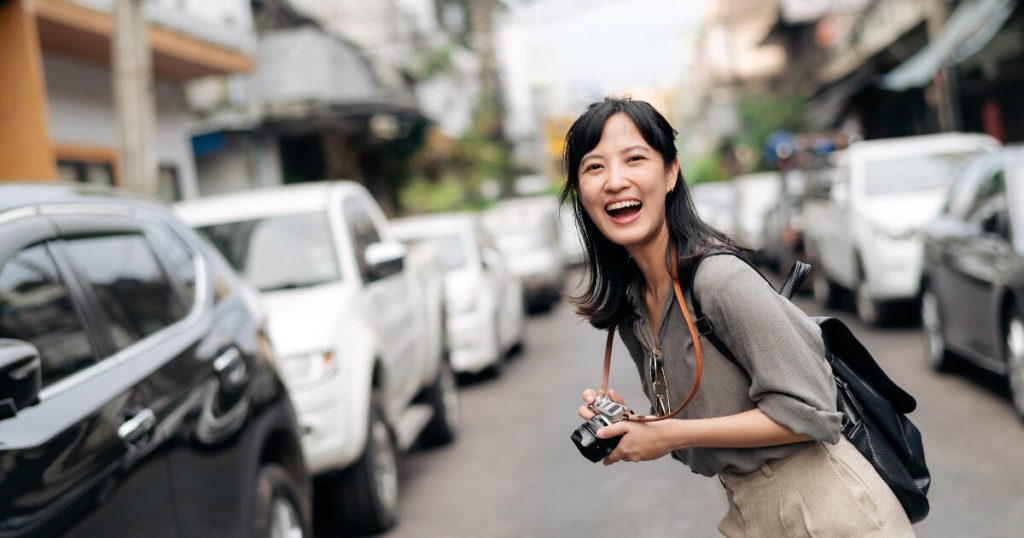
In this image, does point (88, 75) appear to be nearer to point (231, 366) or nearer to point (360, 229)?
point (360, 229)

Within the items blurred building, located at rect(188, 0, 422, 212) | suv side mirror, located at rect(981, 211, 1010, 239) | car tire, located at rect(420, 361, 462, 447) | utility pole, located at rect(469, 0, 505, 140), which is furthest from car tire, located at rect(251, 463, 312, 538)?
utility pole, located at rect(469, 0, 505, 140)

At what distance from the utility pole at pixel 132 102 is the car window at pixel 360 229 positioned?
111 inches

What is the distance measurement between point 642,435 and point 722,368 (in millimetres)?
233

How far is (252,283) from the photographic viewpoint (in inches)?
280

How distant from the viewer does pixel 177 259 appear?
15.0ft

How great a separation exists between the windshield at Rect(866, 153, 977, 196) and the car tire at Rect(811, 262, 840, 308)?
6.65ft

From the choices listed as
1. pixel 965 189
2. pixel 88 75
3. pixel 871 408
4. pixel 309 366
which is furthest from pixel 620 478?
pixel 88 75

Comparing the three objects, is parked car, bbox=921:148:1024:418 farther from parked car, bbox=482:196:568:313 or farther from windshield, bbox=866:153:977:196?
parked car, bbox=482:196:568:313

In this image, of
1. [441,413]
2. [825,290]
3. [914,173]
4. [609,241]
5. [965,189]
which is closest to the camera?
[609,241]

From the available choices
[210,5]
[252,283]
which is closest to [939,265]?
[252,283]

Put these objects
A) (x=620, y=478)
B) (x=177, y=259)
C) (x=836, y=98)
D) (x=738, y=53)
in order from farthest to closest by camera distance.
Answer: (x=738, y=53) → (x=836, y=98) → (x=620, y=478) → (x=177, y=259)

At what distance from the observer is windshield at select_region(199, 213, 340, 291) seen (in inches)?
281

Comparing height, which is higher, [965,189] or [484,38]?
[484,38]

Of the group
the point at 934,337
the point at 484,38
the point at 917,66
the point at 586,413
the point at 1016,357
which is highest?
the point at 484,38
